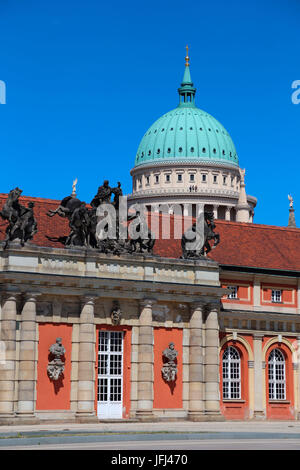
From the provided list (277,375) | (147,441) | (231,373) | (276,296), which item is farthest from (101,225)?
(147,441)

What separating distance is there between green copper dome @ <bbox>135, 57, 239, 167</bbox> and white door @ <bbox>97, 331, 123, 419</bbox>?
3306 inches

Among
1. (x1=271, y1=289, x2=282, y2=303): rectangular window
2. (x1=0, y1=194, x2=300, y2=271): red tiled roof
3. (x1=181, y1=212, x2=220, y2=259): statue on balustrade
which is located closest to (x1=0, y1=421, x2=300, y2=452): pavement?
(x1=181, y1=212, x2=220, y2=259): statue on balustrade

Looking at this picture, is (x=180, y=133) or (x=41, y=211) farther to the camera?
(x=180, y=133)

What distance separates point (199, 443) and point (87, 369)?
1699 centimetres

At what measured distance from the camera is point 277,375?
2186 inches

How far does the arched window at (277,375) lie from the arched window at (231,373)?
2.30m

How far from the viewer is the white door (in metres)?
47.6

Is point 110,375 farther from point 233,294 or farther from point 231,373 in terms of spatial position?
point 233,294

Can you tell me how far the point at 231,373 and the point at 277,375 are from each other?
335 cm

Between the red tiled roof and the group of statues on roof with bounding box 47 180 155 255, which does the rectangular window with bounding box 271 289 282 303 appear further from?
the group of statues on roof with bounding box 47 180 155 255
